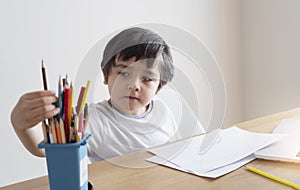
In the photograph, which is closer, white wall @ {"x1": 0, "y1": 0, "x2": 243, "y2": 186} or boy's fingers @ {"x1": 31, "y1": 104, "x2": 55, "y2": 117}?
boy's fingers @ {"x1": 31, "y1": 104, "x2": 55, "y2": 117}

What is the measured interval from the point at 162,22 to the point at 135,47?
3.83 ft

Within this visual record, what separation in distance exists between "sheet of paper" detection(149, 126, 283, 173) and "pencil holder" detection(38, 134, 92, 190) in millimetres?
233

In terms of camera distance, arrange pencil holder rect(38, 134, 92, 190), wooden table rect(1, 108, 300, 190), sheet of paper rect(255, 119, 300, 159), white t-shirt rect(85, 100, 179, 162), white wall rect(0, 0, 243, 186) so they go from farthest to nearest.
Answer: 1. white wall rect(0, 0, 243, 186)
2. white t-shirt rect(85, 100, 179, 162)
3. sheet of paper rect(255, 119, 300, 159)
4. wooden table rect(1, 108, 300, 190)
5. pencil holder rect(38, 134, 92, 190)

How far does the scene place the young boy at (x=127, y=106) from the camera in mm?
699

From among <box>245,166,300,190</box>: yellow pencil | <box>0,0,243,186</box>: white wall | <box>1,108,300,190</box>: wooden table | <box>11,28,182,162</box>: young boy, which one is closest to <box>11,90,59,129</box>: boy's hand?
<box>11,28,182,162</box>: young boy

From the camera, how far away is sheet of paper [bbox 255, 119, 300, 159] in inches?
29.4

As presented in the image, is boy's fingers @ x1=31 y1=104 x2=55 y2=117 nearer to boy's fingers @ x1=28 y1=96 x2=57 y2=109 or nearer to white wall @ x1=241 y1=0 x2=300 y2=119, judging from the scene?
boy's fingers @ x1=28 y1=96 x2=57 y2=109

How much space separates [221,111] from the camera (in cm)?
82

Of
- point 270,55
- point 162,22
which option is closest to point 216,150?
point 162,22

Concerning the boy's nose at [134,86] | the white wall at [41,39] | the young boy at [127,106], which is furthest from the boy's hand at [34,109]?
the white wall at [41,39]

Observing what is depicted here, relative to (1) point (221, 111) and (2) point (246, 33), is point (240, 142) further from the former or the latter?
(2) point (246, 33)

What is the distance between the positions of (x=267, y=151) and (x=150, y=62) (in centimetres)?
28

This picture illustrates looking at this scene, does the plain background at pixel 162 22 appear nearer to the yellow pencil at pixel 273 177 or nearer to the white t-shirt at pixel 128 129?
the white t-shirt at pixel 128 129

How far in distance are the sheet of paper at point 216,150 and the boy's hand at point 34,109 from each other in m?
0.28
